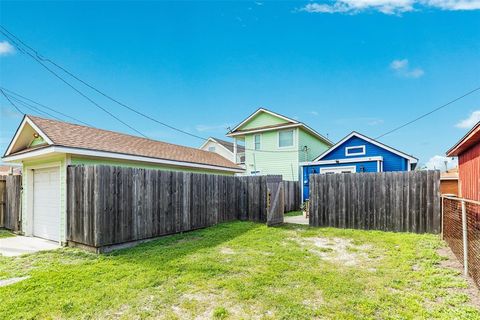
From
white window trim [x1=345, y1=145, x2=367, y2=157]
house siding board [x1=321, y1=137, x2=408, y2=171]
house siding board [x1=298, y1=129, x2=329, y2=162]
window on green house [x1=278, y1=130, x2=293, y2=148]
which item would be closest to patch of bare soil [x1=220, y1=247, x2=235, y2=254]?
house siding board [x1=321, y1=137, x2=408, y2=171]

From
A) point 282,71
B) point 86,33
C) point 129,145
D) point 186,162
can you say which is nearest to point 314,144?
point 282,71

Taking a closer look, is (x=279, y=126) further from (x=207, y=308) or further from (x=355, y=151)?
(x=207, y=308)

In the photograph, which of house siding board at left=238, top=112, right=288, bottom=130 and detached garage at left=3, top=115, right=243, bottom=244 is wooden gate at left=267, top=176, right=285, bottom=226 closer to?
detached garage at left=3, top=115, right=243, bottom=244

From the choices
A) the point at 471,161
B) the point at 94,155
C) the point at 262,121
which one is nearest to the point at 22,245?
the point at 94,155

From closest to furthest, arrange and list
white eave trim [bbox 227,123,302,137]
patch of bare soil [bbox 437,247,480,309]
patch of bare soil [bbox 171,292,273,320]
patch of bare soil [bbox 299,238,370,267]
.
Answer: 1. patch of bare soil [bbox 171,292,273,320]
2. patch of bare soil [bbox 437,247,480,309]
3. patch of bare soil [bbox 299,238,370,267]
4. white eave trim [bbox 227,123,302,137]

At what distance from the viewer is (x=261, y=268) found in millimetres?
5145

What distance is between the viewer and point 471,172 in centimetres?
802

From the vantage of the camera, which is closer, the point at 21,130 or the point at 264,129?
the point at 21,130

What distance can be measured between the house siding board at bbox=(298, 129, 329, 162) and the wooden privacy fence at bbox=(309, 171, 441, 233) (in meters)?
9.32

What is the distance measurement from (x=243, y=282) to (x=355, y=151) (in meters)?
14.0

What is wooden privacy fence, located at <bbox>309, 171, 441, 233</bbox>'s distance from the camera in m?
8.12

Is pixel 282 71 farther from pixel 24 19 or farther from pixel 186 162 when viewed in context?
pixel 24 19

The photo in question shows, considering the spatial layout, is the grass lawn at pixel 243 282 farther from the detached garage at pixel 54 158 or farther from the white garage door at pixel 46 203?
the detached garage at pixel 54 158

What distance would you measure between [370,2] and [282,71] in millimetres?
5807
